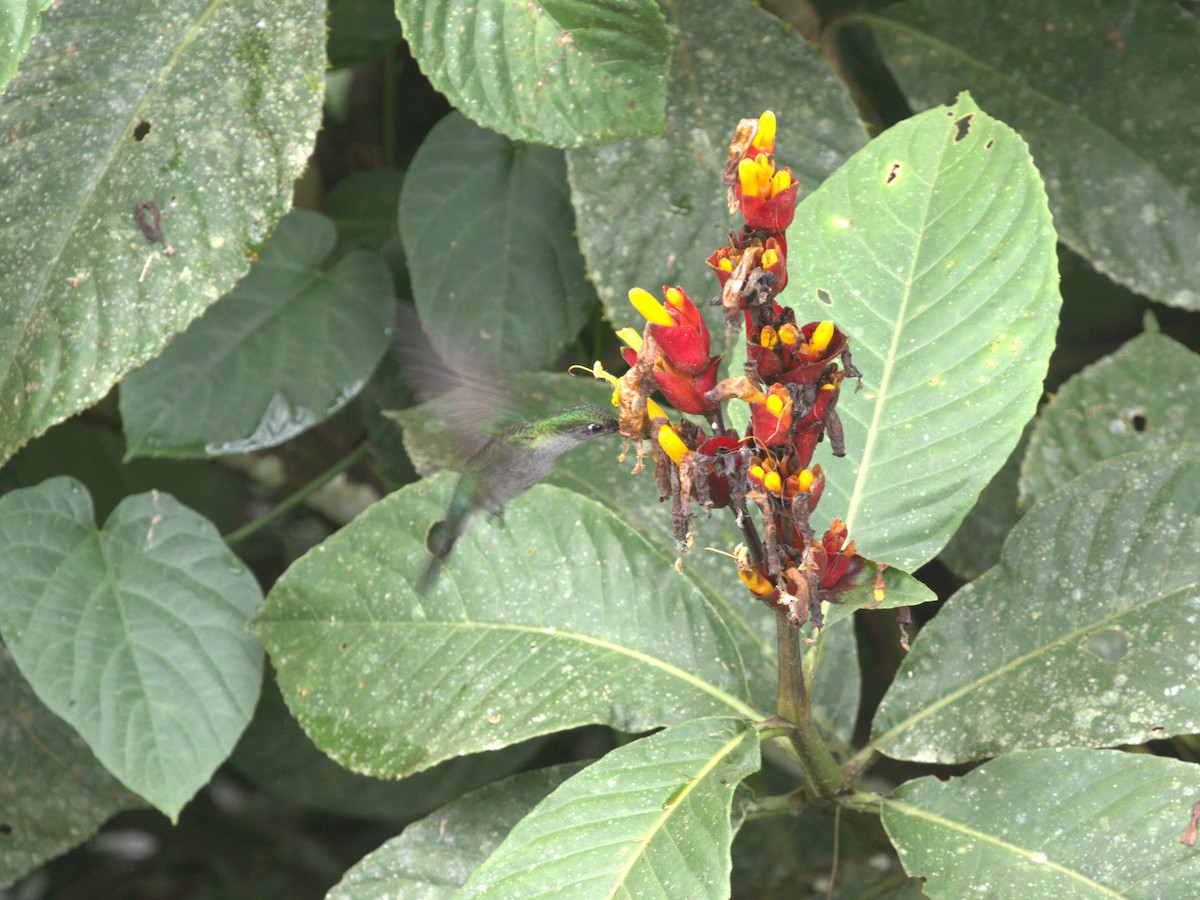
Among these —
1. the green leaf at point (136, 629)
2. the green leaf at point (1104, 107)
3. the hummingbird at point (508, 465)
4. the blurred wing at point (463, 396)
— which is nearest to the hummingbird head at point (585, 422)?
the hummingbird at point (508, 465)

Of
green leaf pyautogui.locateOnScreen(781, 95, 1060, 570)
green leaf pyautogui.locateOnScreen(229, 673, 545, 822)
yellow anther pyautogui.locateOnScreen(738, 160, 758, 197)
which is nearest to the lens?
yellow anther pyautogui.locateOnScreen(738, 160, 758, 197)

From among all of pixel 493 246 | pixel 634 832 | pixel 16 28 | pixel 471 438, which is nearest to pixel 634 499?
pixel 471 438

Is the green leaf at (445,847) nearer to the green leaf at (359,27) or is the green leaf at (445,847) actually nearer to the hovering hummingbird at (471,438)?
the hovering hummingbird at (471,438)

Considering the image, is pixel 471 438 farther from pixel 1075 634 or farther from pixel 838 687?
pixel 1075 634

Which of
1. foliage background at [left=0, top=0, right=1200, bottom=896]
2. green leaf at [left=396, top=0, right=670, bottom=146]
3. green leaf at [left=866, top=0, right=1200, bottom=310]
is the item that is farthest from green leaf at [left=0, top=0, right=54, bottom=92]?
green leaf at [left=866, top=0, right=1200, bottom=310]

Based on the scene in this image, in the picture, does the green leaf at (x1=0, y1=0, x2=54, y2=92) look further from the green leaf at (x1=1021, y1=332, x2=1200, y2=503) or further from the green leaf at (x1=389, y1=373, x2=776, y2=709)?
the green leaf at (x1=1021, y1=332, x2=1200, y2=503)
